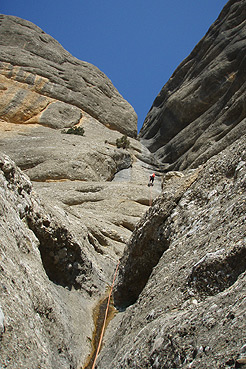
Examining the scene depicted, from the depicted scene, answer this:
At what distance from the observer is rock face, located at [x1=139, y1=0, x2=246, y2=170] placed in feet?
126

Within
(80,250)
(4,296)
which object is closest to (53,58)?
(80,250)

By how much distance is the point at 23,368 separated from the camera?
432 centimetres

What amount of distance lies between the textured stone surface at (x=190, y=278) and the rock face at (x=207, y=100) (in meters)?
25.9

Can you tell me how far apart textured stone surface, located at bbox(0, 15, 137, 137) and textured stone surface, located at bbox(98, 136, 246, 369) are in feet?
133

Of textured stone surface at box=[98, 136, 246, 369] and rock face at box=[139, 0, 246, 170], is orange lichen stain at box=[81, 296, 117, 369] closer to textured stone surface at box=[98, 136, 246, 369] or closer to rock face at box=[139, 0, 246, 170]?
textured stone surface at box=[98, 136, 246, 369]

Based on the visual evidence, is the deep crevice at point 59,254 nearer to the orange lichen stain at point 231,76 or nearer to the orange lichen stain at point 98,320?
the orange lichen stain at point 98,320

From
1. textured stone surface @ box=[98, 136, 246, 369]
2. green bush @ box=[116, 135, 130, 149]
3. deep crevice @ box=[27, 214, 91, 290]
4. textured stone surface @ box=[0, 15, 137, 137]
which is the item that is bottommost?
textured stone surface @ box=[98, 136, 246, 369]

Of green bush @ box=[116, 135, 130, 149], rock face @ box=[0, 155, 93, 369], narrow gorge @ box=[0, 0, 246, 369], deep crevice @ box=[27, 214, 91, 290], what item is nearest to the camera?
narrow gorge @ box=[0, 0, 246, 369]

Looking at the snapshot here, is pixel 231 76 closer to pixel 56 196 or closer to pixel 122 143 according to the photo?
pixel 122 143

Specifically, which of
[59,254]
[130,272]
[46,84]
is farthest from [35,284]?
[46,84]

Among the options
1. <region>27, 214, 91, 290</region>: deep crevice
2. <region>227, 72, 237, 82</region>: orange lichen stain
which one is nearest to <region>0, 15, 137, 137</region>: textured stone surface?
<region>227, 72, 237, 82</region>: orange lichen stain

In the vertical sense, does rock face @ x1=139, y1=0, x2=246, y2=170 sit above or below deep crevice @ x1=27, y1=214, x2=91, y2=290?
above

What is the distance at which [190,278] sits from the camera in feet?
17.0

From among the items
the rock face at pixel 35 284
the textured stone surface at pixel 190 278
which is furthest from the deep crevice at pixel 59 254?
the textured stone surface at pixel 190 278
